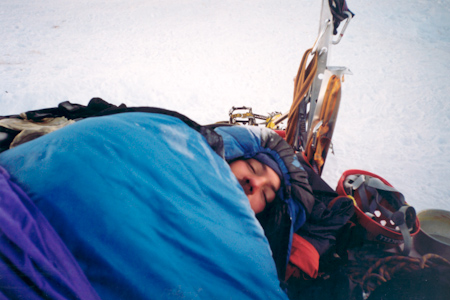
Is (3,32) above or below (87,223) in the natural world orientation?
above

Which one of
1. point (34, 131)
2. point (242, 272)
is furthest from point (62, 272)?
point (34, 131)

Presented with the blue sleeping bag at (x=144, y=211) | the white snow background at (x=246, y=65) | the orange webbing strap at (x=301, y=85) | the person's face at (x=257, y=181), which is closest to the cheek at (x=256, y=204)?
the person's face at (x=257, y=181)

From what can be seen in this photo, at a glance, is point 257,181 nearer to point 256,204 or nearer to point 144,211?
point 256,204

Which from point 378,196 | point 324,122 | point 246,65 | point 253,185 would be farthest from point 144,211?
point 246,65

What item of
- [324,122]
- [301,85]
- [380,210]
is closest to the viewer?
[380,210]

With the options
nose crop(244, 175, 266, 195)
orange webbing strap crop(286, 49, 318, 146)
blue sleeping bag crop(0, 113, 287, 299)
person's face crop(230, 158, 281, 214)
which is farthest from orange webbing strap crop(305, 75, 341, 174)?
blue sleeping bag crop(0, 113, 287, 299)

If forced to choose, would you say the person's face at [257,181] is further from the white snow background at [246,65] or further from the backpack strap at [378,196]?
the white snow background at [246,65]

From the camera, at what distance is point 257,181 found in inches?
38.2

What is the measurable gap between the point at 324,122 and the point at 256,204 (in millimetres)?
743

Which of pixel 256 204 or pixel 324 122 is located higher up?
pixel 324 122

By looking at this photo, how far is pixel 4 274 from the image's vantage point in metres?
0.34

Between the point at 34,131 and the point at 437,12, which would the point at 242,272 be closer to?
the point at 34,131

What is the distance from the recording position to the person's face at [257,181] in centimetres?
96

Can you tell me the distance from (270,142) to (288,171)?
176 mm
